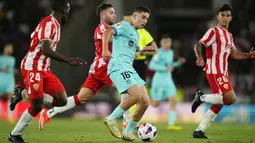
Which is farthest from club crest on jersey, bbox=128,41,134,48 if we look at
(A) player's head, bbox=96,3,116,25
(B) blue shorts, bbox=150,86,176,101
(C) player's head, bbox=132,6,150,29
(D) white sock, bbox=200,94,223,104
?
(B) blue shorts, bbox=150,86,176,101

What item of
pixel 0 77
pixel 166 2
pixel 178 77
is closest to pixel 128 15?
pixel 0 77

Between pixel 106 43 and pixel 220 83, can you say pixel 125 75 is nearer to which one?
pixel 106 43

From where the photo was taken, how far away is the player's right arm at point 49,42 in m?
8.37

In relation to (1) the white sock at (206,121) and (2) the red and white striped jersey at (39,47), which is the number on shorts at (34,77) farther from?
(1) the white sock at (206,121)

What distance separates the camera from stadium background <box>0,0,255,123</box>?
19.6 meters

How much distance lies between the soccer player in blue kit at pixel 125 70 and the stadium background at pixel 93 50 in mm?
10037

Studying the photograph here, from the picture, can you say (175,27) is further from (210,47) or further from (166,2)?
(210,47)

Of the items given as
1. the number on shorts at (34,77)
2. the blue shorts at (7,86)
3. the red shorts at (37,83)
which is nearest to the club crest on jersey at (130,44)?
the red shorts at (37,83)

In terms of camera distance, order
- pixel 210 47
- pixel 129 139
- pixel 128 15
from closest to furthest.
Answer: pixel 129 139 < pixel 210 47 < pixel 128 15

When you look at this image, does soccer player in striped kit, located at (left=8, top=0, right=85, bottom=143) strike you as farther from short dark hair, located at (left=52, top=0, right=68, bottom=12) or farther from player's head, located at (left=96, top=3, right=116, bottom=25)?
player's head, located at (left=96, top=3, right=116, bottom=25)

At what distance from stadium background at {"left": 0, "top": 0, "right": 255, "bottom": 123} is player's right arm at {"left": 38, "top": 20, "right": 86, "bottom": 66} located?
1106 centimetres

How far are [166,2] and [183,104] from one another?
9261 millimetres

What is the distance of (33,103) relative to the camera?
866 cm

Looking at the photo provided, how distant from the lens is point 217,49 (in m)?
10.7
